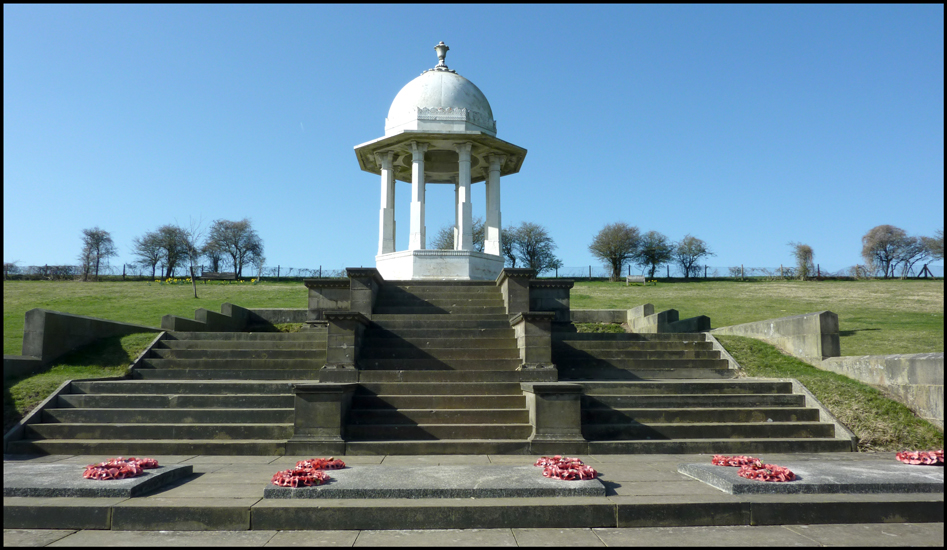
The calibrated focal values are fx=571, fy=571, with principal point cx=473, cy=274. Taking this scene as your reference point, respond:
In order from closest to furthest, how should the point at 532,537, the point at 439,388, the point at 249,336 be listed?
the point at 532,537
the point at 439,388
the point at 249,336

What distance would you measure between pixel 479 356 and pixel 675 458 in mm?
4136

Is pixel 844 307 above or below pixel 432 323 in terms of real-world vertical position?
above

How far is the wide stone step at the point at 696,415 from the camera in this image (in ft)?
30.1

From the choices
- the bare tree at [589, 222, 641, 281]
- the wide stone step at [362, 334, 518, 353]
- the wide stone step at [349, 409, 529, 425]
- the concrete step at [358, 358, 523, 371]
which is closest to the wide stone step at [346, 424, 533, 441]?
the wide stone step at [349, 409, 529, 425]

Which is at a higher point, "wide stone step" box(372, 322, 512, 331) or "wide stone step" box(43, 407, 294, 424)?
"wide stone step" box(372, 322, 512, 331)

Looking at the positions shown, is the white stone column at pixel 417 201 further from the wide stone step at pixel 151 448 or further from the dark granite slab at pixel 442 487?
the dark granite slab at pixel 442 487

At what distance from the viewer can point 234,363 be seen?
1145 centimetres

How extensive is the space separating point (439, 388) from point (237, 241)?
5114cm

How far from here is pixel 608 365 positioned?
11602 mm

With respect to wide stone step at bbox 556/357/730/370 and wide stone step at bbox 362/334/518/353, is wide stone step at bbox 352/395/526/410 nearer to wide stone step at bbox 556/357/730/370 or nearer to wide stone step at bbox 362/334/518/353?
wide stone step at bbox 362/334/518/353

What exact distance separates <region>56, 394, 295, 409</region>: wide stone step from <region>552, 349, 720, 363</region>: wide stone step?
5.48m

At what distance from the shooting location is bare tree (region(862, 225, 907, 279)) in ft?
186

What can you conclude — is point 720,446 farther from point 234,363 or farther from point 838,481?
point 234,363

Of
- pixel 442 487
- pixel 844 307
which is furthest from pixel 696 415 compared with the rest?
pixel 844 307
